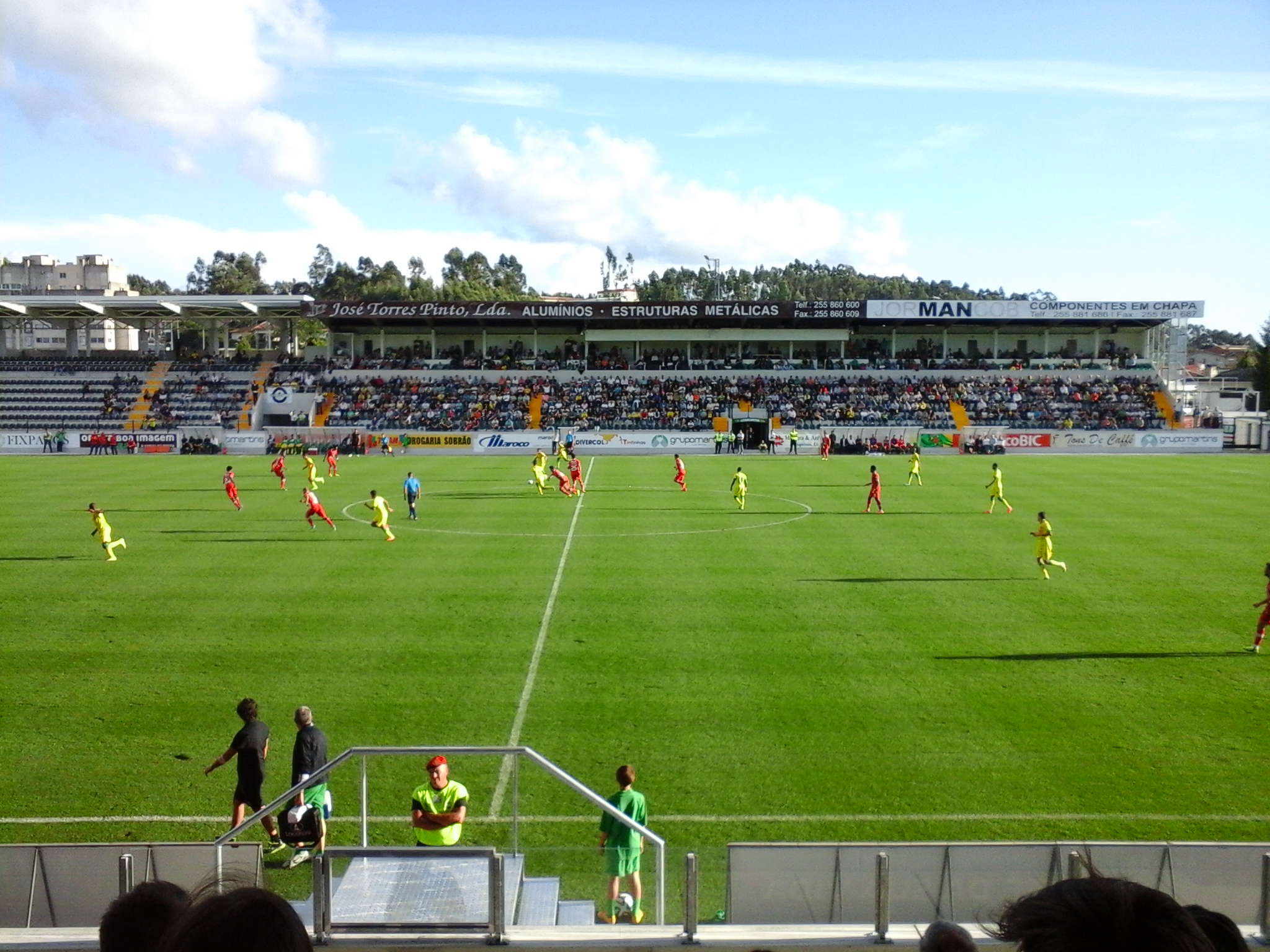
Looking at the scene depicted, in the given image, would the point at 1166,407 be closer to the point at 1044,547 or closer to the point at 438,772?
the point at 1044,547

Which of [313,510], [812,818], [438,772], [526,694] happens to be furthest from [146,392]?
[812,818]

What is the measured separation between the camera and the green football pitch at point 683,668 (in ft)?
33.8

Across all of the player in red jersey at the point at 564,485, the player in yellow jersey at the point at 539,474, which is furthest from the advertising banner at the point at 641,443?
the player in red jersey at the point at 564,485

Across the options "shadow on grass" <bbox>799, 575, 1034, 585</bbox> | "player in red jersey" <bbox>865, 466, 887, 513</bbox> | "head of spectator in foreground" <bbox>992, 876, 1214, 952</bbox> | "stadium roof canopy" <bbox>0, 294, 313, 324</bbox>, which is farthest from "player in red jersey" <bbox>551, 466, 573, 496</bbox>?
"stadium roof canopy" <bbox>0, 294, 313, 324</bbox>

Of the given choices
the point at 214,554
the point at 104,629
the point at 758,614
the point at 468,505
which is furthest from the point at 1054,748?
the point at 468,505

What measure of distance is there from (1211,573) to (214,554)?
22102mm

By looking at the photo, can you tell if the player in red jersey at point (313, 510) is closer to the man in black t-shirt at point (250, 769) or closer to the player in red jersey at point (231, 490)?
the player in red jersey at point (231, 490)

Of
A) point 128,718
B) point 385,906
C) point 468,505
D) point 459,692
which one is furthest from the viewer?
point 468,505

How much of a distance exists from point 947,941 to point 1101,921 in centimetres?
64

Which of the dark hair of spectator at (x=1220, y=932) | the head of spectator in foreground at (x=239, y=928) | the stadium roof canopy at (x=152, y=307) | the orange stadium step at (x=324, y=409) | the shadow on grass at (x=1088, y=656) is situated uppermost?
the stadium roof canopy at (x=152, y=307)

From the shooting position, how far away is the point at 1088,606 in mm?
18359

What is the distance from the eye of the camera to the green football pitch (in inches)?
405

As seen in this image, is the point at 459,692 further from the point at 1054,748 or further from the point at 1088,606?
the point at 1088,606

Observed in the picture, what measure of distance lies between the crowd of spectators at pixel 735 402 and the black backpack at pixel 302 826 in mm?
53458
